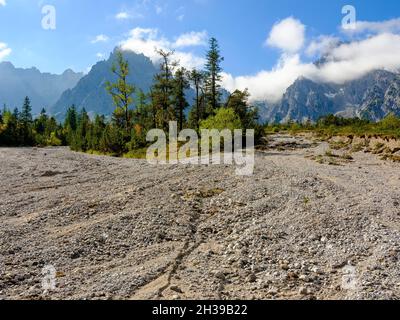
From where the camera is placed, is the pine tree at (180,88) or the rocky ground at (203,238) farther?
the pine tree at (180,88)

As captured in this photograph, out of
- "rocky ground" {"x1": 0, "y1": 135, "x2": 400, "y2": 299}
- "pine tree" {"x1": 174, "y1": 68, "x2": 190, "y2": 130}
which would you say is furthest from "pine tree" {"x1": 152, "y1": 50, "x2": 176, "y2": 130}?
"rocky ground" {"x1": 0, "y1": 135, "x2": 400, "y2": 299}

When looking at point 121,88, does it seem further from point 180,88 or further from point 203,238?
point 203,238

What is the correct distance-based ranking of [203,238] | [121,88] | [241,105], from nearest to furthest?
[203,238], [121,88], [241,105]

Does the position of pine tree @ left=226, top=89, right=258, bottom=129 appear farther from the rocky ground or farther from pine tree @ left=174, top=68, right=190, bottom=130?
the rocky ground

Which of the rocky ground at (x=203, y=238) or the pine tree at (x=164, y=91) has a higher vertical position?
the pine tree at (x=164, y=91)

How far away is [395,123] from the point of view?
5531 cm

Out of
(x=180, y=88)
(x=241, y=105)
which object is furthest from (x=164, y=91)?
(x=241, y=105)

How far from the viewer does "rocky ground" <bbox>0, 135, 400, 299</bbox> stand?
411 inches

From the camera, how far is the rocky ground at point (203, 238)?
34.2 feet

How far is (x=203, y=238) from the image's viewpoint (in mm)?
14555

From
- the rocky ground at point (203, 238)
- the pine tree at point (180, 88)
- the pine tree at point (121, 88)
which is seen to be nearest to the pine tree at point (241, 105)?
the pine tree at point (180, 88)

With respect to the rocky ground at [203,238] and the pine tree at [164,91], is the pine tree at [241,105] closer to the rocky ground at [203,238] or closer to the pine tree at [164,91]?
the pine tree at [164,91]

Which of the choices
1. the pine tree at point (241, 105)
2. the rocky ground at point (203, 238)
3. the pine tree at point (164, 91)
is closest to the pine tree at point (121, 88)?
the pine tree at point (164, 91)

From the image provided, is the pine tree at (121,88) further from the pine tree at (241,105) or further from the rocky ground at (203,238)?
the rocky ground at (203,238)
